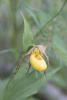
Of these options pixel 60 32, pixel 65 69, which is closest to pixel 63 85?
pixel 65 69

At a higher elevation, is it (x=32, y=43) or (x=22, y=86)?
(x=32, y=43)

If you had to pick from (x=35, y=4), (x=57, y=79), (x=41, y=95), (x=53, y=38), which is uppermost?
(x=35, y=4)

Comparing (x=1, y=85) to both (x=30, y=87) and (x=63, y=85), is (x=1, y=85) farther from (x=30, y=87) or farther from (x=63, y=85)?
(x=63, y=85)

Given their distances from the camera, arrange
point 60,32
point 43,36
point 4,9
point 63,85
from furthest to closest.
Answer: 1. point 4,9
2. point 63,85
3. point 60,32
4. point 43,36

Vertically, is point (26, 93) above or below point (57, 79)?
above

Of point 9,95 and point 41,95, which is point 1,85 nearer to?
point 9,95

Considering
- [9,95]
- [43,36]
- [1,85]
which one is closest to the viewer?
[9,95]

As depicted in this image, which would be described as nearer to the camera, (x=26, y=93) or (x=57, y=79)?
(x=26, y=93)
